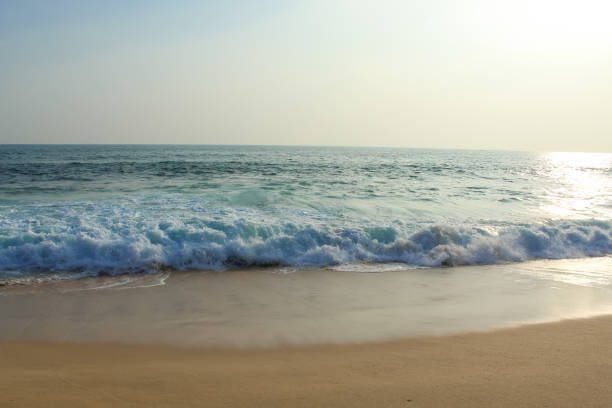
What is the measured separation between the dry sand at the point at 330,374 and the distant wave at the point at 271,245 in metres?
3.40

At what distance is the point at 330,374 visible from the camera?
3.17 m

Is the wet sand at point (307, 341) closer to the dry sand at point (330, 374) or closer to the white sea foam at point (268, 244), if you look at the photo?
the dry sand at point (330, 374)

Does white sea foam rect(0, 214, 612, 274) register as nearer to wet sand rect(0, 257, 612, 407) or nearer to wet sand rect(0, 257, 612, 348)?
wet sand rect(0, 257, 612, 348)

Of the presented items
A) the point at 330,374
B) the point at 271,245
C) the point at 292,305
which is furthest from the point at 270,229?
the point at 330,374

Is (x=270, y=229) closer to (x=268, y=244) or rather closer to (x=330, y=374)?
(x=268, y=244)

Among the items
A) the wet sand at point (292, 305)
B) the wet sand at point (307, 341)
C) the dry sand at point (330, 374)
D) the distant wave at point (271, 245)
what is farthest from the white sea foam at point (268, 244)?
the dry sand at point (330, 374)

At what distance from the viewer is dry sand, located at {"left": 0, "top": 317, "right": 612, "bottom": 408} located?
8.98 ft

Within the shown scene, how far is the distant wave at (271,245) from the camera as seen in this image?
708 cm

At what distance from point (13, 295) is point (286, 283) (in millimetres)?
3917

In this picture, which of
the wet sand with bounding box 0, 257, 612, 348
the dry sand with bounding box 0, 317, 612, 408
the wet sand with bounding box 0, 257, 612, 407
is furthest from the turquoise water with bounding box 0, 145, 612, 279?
the dry sand with bounding box 0, 317, 612, 408

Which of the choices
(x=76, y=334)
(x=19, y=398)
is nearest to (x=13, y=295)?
(x=76, y=334)

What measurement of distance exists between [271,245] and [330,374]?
16.2 feet

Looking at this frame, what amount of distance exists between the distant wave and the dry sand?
340 centimetres

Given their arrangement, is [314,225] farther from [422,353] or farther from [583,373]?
[583,373]
